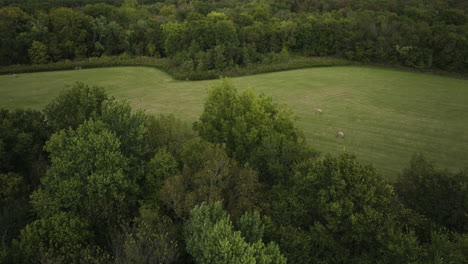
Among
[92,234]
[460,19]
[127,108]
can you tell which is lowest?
[92,234]

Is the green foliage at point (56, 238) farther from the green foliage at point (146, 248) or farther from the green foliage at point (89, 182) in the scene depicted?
the green foliage at point (146, 248)

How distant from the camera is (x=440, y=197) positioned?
20.6 meters

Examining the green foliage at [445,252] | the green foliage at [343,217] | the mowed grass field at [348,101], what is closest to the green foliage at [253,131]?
the green foliage at [343,217]

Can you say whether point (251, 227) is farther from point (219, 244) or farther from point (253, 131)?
point (253, 131)

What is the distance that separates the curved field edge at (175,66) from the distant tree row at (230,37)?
2209 mm

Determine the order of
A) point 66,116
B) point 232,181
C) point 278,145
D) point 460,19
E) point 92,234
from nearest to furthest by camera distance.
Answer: point 92,234
point 232,181
point 278,145
point 66,116
point 460,19

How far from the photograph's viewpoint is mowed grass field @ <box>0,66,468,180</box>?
130 ft

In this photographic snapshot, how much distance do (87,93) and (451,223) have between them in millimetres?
31884

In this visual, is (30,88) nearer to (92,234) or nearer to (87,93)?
(87,93)

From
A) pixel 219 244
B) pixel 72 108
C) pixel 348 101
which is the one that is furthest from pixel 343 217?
pixel 348 101

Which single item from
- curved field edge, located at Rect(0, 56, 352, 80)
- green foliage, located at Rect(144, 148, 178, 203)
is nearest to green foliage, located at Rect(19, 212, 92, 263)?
green foliage, located at Rect(144, 148, 178, 203)

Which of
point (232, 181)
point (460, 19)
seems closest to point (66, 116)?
point (232, 181)

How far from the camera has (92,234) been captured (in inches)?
765

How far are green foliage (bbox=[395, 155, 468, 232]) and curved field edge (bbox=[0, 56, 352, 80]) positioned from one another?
4797 cm
